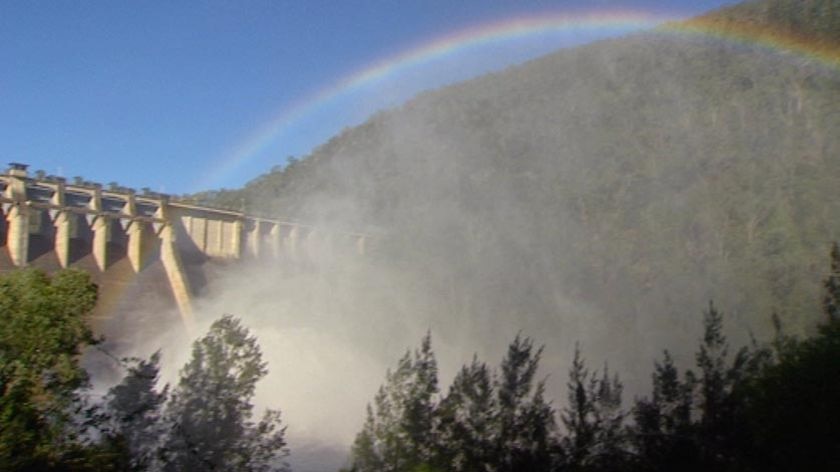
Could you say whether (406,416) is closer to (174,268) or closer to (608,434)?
(608,434)

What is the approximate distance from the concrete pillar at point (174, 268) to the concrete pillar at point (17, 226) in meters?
6.55

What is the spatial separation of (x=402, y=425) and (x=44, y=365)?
429cm

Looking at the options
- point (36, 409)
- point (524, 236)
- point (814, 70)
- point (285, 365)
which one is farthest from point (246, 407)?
point (814, 70)

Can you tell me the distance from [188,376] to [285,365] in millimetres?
22006

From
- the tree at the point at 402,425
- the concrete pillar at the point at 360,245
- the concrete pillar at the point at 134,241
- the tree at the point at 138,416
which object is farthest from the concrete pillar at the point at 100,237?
the tree at the point at 402,425

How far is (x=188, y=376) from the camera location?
11641 mm

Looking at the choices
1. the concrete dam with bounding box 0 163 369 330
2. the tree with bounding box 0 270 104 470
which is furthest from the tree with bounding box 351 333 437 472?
the concrete dam with bounding box 0 163 369 330

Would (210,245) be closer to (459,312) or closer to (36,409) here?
(459,312)

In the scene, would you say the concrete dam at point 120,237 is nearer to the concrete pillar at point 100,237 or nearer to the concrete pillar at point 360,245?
the concrete pillar at point 100,237

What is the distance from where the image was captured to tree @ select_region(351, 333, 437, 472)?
10719mm

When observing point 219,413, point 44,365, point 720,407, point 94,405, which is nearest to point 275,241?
point 720,407

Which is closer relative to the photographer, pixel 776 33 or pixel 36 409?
pixel 36 409

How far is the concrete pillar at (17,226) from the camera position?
95.7 ft

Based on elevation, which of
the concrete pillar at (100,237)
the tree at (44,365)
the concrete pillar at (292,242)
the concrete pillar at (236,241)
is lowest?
the tree at (44,365)
